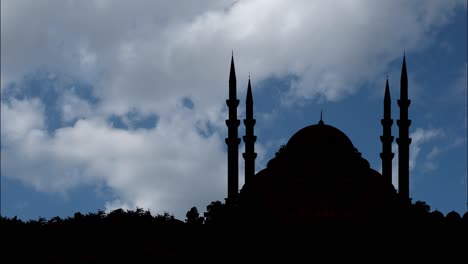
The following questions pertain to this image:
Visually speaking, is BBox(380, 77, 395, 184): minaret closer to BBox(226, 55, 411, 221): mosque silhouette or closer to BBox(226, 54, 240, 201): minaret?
BBox(226, 55, 411, 221): mosque silhouette

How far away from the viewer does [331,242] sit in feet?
80.5

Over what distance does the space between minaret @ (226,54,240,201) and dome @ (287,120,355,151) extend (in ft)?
18.8

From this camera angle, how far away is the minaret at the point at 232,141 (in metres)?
41.8

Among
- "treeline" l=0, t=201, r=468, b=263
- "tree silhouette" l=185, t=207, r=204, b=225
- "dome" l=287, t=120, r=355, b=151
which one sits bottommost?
"treeline" l=0, t=201, r=468, b=263

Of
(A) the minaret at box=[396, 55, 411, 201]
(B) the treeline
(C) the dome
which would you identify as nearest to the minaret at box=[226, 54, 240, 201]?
(C) the dome

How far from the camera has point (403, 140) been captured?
43031 mm

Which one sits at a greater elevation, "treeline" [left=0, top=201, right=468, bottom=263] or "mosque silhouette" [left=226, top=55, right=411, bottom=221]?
"mosque silhouette" [left=226, top=55, right=411, bottom=221]

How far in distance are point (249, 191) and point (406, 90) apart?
14.4 meters

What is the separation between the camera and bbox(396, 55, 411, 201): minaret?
137ft

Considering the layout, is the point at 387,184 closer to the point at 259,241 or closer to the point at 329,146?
the point at 329,146

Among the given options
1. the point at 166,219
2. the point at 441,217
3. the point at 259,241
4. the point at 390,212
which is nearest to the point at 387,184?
the point at 390,212

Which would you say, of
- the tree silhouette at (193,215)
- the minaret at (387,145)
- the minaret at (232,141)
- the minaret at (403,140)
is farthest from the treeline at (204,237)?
the minaret at (387,145)

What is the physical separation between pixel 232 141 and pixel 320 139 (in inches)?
311

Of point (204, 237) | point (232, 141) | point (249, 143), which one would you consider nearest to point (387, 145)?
point (249, 143)
